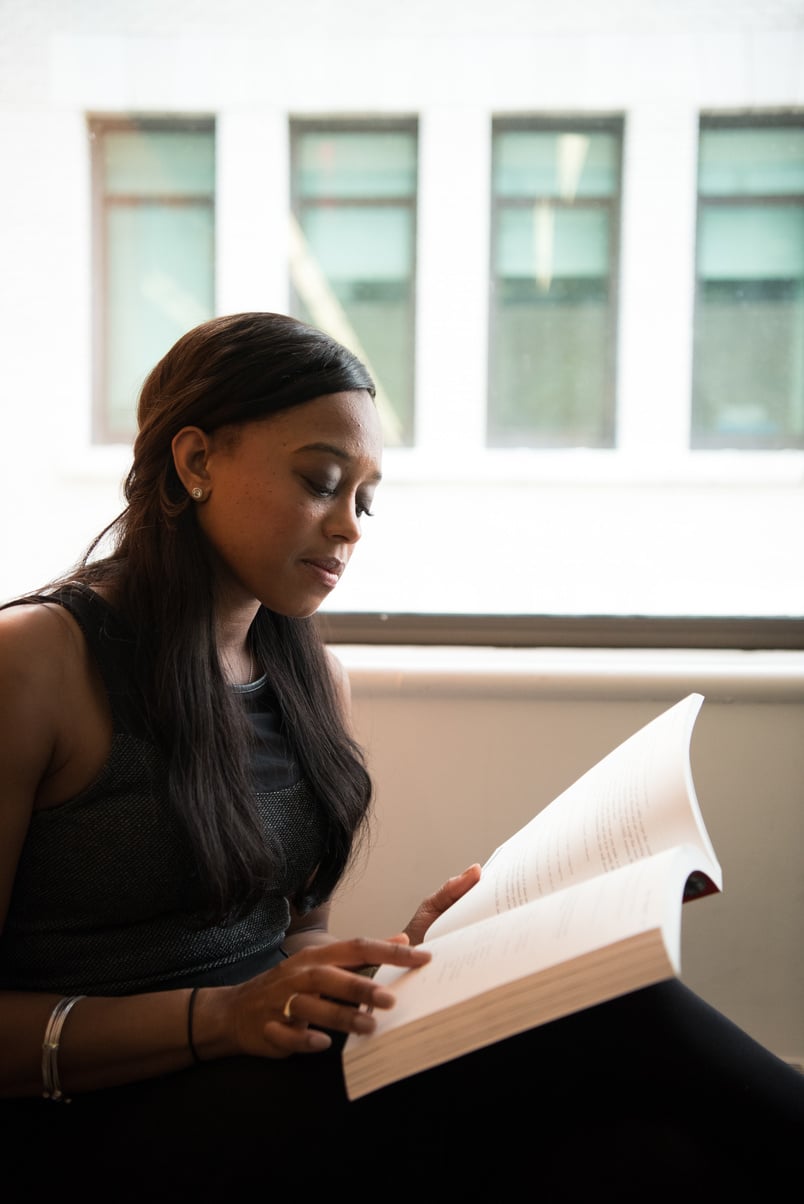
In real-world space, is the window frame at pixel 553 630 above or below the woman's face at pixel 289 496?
below

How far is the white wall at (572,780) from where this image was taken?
1572 mm

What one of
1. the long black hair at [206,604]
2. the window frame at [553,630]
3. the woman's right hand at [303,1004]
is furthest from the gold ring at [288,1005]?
the window frame at [553,630]

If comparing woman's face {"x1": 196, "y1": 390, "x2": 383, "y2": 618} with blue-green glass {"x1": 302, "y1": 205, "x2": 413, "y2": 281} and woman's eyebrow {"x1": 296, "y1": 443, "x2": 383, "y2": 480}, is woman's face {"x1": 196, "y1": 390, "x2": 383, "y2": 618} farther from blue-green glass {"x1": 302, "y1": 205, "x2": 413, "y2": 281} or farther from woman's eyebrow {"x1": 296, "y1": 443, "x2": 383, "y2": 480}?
blue-green glass {"x1": 302, "y1": 205, "x2": 413, "y2": 281}

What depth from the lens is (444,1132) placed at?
75 centimetres

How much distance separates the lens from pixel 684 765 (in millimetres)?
760

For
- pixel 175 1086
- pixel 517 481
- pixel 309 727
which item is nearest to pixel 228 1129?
pixel 175 1086

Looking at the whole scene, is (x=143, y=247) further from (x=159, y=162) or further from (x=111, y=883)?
(x=111, y=883)

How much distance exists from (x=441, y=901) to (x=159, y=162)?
1383 mm

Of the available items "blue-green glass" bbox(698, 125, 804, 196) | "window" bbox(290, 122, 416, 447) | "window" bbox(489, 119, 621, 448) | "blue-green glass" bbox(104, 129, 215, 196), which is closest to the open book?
"window" bbox(489, 119, 621, 448)

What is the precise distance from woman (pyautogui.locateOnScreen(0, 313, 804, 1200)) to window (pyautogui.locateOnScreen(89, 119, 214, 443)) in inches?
31.6

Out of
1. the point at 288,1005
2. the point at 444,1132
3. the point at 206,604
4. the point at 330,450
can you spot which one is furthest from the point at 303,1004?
the point at 330,450

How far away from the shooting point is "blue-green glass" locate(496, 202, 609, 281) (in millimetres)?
1720

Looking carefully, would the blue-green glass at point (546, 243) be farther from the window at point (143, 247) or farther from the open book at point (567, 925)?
the open book at point (567, 925)

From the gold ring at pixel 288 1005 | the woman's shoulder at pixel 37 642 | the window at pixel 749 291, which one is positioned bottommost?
the gold ring at pixel 288 1005
